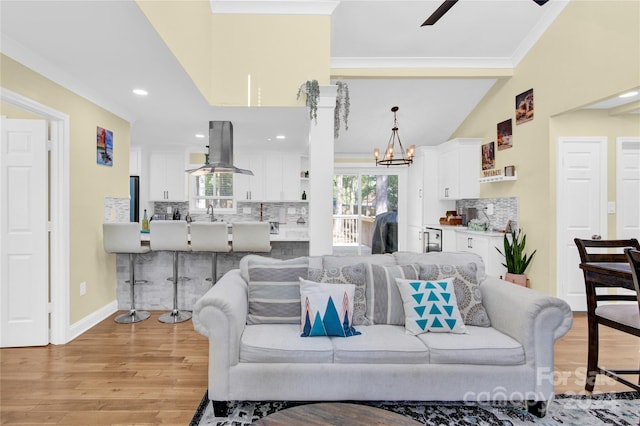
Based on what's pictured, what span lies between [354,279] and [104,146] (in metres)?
3.21

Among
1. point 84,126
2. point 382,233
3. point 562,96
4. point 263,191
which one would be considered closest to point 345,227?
point 382,233

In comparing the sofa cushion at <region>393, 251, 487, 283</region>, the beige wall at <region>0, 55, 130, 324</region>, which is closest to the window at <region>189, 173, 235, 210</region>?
the beige wall at <region>0, 55, 130, 324</region>

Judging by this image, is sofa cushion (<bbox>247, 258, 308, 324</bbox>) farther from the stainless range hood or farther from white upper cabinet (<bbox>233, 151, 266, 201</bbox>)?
white upper cabinet (<bbox>233, 151, 266, 201</bbox>)

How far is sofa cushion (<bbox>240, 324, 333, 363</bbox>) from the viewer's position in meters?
1.99

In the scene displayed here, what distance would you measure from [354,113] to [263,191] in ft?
7.34

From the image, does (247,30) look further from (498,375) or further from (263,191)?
(498,375)

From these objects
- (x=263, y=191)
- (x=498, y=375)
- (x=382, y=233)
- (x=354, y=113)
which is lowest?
(x=498, y=375)

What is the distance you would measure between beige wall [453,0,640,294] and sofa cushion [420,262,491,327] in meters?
2.36

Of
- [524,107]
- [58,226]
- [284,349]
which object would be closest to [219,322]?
[284,349]

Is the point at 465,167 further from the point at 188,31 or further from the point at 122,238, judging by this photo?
the point at 122,238

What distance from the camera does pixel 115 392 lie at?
2291 mm

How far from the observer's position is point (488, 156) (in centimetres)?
540

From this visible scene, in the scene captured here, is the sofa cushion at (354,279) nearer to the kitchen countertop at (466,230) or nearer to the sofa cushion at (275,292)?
the sofa cushion at (275,292)

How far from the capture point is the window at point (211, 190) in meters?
6.50
